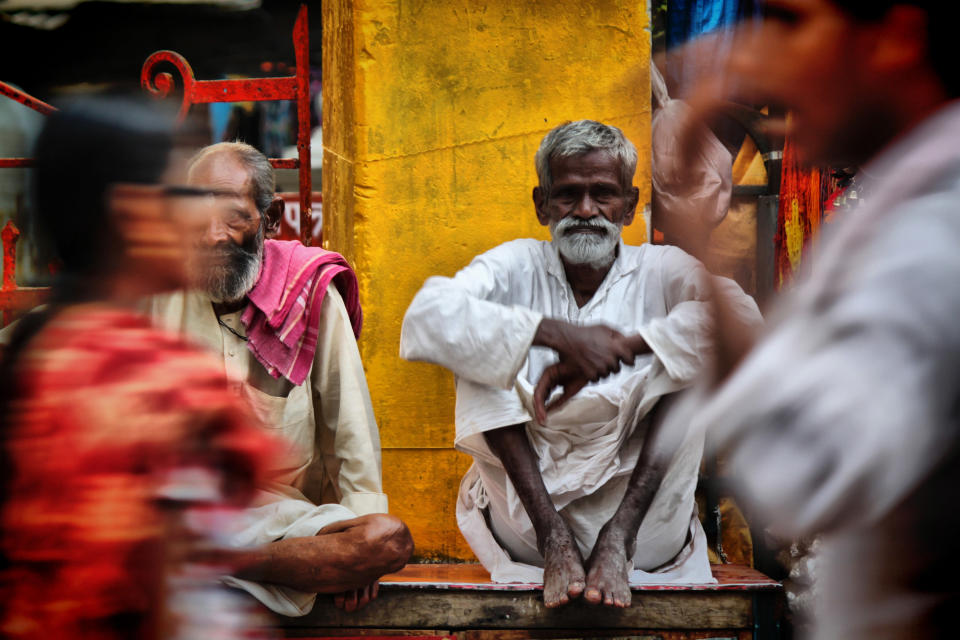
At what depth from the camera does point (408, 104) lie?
12.5 feet

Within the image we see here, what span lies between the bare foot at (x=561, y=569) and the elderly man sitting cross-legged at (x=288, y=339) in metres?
0.56

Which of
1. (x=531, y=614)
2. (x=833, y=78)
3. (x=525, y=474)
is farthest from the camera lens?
(x=525, y=474)

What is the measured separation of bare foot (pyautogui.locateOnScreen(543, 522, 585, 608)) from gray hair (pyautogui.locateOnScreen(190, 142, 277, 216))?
155 cm

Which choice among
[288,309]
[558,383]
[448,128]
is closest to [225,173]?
[288,309]

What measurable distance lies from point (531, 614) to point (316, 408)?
3.33 feet

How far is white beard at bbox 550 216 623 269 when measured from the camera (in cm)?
311

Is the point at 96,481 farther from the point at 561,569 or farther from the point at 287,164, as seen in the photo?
the point at 287,164

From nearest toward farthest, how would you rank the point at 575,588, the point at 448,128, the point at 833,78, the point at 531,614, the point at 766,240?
the point at 833,78, the point at 575,588, the point at 531,614, the point at 448,128, the point at 766,240

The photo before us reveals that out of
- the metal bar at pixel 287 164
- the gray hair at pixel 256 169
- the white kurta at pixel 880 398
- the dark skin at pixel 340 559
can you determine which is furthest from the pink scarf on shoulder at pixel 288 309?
the white kurta at pixel 880 398

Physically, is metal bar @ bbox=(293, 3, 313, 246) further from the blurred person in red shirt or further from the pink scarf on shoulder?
the blurred person in red shirt

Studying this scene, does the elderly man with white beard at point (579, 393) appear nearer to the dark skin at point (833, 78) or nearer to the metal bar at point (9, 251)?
the dark skin at point (833, 78)

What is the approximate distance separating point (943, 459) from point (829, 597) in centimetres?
32

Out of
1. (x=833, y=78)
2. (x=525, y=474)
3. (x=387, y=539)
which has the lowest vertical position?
(x=387, y=539)

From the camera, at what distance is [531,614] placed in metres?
→ 2.63
